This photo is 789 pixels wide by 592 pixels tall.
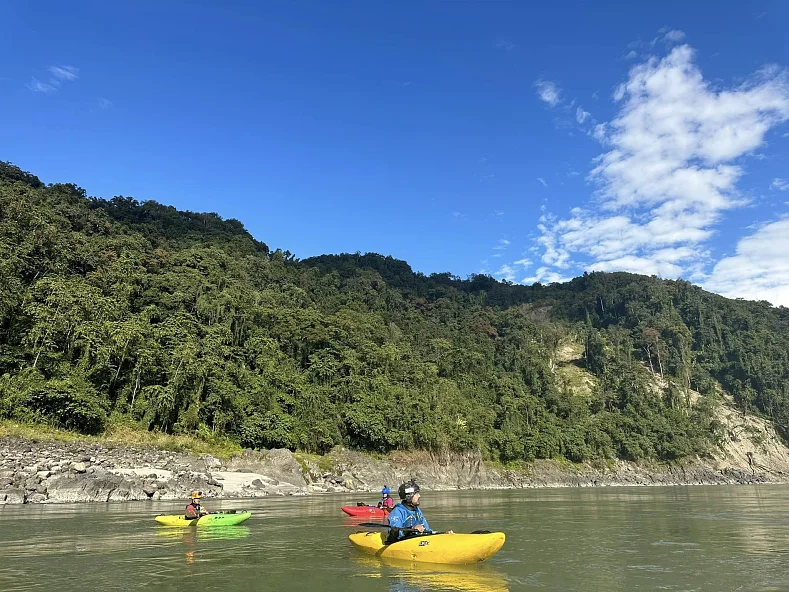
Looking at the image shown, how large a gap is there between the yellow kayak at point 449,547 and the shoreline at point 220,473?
22304 millimetres

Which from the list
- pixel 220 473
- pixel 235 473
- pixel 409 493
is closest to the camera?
pixel 409 493

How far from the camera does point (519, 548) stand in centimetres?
1455

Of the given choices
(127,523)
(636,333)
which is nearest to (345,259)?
(636,333)

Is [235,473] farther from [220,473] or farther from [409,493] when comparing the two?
[409,493]

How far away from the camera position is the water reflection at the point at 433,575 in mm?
9547

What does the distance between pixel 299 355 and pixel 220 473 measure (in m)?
29.5

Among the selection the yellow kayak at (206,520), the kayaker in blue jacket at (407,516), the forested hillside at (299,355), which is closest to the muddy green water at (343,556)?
the yellow kayak at (206,520)

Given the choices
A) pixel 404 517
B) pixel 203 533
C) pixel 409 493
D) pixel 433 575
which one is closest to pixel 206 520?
pixel 203 533

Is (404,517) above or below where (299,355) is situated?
below

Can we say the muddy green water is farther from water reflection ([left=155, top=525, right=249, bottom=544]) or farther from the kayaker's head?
the kayaker's head

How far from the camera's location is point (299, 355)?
64.8 metres

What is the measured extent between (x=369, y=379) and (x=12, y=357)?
3411 cm

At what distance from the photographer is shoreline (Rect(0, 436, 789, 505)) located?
27.1m

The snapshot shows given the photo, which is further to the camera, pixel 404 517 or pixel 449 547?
pixel 404 517
